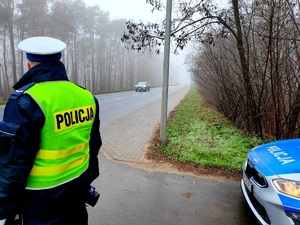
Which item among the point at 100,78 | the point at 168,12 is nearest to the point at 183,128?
the point at 168,12

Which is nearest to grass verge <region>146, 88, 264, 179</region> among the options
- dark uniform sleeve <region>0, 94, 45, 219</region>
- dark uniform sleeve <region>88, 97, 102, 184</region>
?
dark uniform sleeve <region>88, 97, 102, 184</region>

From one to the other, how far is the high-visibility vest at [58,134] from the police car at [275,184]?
1.98 m

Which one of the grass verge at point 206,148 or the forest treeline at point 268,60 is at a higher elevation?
the forest treeline at point 268,60

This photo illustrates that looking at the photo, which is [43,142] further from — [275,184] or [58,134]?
[275,184]

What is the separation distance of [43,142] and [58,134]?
104mm

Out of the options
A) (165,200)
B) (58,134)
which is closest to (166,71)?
(165,200)

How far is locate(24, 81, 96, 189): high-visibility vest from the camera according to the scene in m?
1.43

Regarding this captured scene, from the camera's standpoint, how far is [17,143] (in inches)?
52.7

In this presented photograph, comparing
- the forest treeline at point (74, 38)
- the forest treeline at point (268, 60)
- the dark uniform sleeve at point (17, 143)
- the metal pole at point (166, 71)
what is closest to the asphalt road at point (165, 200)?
the dark uniform sleeve at point (17, 143)

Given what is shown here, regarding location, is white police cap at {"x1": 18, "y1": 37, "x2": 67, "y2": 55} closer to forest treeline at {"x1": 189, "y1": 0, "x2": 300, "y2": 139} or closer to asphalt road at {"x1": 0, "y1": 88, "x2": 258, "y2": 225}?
asphalt road at {"x1": 0, "y1": 88, "x2": 258, "y2": 225}

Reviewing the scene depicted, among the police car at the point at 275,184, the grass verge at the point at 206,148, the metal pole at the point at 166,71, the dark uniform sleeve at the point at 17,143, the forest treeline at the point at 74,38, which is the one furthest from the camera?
the forest treeline at the point at 74,38

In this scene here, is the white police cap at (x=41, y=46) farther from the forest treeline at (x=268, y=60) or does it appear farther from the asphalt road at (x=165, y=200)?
the forest treeline at (x=268, y=60)

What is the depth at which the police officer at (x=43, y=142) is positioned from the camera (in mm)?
1351

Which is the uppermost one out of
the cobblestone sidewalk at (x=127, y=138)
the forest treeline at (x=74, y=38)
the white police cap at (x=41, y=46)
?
the forest treeline at (x=74, y=38)
